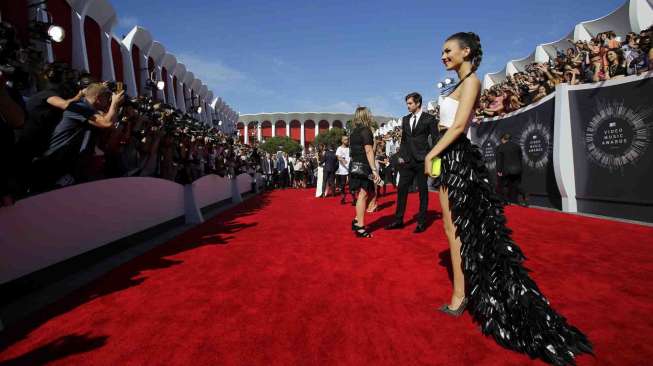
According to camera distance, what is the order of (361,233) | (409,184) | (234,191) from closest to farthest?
(361,233), (409,184), (234,191)

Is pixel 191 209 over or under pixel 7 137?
under

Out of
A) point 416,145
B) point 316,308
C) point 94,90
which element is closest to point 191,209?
point 94,90

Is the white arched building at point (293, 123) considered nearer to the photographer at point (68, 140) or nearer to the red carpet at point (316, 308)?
the photographer at point (68, 140)

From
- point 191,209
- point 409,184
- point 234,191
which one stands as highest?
point 409,184

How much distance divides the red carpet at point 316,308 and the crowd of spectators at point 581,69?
413cm

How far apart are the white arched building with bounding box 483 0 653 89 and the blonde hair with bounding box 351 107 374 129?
890cm

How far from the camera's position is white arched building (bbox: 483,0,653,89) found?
29.7 ft

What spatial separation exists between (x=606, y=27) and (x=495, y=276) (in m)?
13.3

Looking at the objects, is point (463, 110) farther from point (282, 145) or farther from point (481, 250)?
point (282, 145)

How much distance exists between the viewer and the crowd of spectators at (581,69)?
6.70 m

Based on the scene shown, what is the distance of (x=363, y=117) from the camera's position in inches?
207

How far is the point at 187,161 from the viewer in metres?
7.32

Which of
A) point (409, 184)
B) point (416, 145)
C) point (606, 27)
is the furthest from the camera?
point (606, 27)

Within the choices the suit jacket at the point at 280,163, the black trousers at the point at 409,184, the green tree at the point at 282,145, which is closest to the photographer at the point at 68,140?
the black trousers at the point at 409,184
